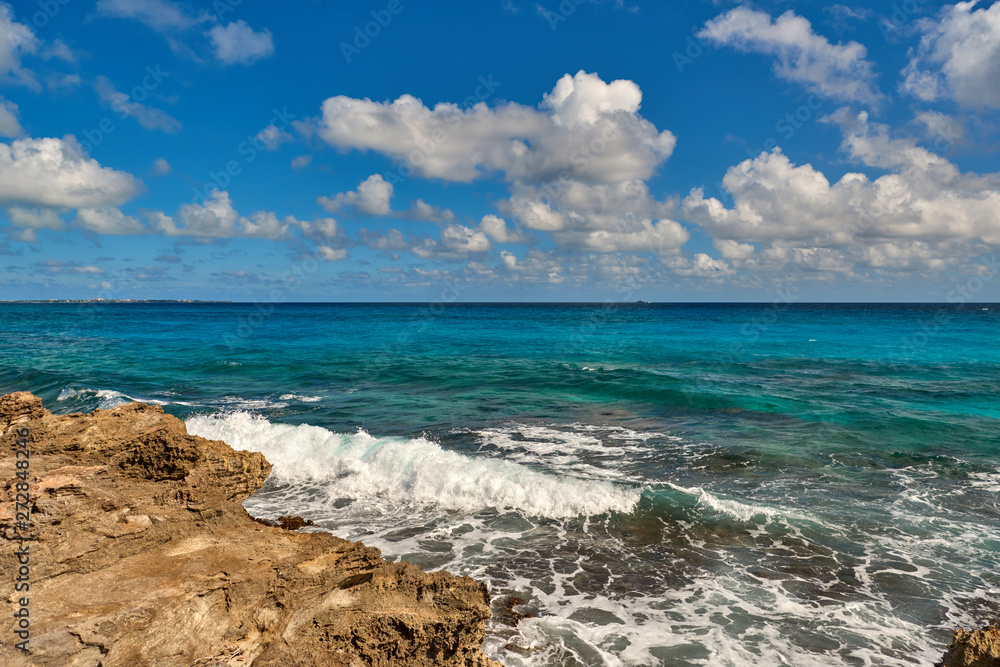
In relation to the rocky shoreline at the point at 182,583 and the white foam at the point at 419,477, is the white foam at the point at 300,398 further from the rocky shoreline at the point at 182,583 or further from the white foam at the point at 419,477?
the rocky shoreline at the point at 182,583

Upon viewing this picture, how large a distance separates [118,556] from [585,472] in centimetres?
937

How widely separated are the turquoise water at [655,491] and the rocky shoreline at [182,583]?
82.7 inches

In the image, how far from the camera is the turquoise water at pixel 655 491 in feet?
22.3

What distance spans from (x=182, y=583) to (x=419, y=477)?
714 cm

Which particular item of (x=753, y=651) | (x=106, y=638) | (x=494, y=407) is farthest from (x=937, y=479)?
(x=106, y=638)

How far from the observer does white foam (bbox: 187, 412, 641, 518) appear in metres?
10.5

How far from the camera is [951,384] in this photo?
24.3 meters

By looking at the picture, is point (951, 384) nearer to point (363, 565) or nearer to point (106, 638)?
point (363, 565)

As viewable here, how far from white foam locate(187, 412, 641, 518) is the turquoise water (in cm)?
5

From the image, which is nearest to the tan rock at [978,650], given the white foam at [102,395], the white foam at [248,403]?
the white foam at [248,403]

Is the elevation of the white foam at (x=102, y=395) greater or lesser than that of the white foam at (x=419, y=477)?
greater

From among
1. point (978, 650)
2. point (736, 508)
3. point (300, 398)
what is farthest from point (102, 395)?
point (978, 650)
